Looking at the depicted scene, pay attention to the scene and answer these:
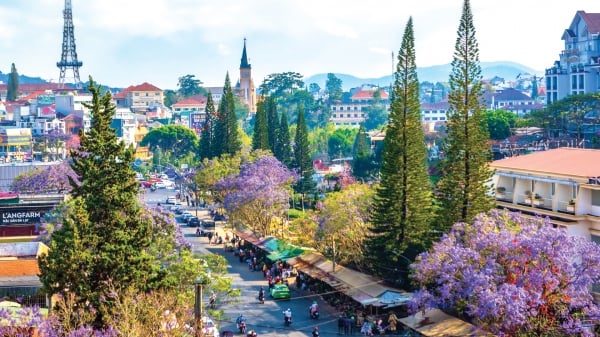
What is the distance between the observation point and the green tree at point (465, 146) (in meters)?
35.6

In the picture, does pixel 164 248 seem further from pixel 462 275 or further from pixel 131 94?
pixel 131 94

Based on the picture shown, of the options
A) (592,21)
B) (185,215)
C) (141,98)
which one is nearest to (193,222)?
(185,215)

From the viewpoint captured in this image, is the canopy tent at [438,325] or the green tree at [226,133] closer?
the canopy tent at [438,325]

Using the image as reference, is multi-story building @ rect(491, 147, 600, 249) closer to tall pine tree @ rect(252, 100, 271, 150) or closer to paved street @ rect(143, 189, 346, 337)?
paved street @ rect(143, 189, 346, 337)

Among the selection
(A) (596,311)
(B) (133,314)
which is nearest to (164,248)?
(B) (133,314)

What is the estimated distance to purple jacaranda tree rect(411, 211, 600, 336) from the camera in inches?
1006

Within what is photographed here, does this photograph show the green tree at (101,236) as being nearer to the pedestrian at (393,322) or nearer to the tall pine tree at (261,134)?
the pedestrian at (393,322)

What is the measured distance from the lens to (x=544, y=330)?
2584 cm

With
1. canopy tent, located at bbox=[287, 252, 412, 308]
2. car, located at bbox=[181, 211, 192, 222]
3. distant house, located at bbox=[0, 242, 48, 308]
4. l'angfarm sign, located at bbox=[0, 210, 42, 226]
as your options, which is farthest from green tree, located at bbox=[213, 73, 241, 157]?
distant house, located at bbox=[0, 242, 48, 308]

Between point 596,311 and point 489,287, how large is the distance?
2.77 meters

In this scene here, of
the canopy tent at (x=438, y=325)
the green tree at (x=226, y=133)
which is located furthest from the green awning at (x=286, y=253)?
the green tree at (x=226, y=133)

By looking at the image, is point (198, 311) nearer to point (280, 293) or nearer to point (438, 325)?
point (438, 325)

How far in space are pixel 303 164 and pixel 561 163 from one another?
40723 millimetres

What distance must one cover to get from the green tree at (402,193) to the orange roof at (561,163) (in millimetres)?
3691
